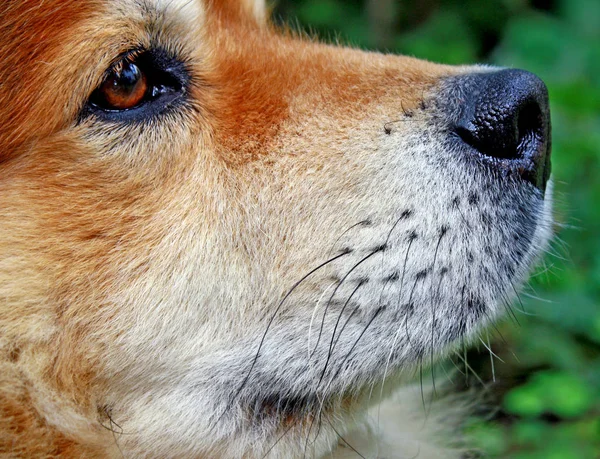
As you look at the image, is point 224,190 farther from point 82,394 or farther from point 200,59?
point 82,394

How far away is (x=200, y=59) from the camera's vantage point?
8.93 feet

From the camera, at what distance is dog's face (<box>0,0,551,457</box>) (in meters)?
2.35

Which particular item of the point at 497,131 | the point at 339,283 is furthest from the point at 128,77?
the point at 497,131

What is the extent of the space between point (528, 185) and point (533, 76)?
0.42m

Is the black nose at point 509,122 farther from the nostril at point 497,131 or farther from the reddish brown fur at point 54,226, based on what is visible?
the reddish brown fur at point 54,226

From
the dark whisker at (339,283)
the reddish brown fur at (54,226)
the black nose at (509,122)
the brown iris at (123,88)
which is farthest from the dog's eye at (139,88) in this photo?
the black nose at (509,122)

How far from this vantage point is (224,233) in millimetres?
2467

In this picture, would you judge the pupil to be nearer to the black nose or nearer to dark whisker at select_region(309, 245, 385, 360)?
dark whisker at select_region(309, 245, 385, 360)

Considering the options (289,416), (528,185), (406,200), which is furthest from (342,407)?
(528,185)

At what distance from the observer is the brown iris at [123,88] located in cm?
244

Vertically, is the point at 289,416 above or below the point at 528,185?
below

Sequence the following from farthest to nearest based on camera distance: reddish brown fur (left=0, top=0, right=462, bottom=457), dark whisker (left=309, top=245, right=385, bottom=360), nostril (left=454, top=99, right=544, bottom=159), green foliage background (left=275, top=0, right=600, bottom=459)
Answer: green foliage background (left=275, top=0, right=600, bottom=459) → nostril (left=454, top=99, right=544, bottom=159) → dark whisker (left=309, top=245, right=385, bottom=360) → reddish brown fur (left=0, top=0, right=462, bottom=457)

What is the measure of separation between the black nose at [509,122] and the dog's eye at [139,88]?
1.00m

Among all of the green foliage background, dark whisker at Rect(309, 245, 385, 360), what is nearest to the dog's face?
dark whisker at Rect(309, 245, 385, 360)
